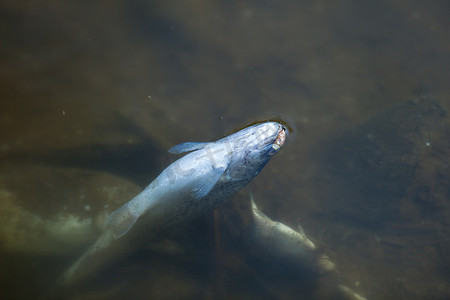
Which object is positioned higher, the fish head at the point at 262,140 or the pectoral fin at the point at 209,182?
the fish head at the point at 262,140

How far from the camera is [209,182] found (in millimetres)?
2959

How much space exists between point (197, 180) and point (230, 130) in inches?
31.0

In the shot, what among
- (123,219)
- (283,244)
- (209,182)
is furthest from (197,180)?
(283,244)

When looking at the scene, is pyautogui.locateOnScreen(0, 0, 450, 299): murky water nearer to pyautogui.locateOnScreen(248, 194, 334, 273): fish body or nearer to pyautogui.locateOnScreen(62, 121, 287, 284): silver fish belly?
pyautogui.locateOnScreen(248, 194, 334, 273): fish body

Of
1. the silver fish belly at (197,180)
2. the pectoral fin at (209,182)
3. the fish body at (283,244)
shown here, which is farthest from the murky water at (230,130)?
the pectoral fin at (209,182)

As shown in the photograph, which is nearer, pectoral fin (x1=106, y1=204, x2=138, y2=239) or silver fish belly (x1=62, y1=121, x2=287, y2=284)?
silver fish belly (x1=62, y1=121, x2=287, y2=284)

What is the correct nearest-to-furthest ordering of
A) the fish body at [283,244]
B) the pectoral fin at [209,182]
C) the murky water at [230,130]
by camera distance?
the pectoral fin at [209,182]
the murky water at [230,130]
the fish body at [283,244]

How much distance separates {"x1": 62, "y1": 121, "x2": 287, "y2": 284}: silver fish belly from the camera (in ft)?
9.82

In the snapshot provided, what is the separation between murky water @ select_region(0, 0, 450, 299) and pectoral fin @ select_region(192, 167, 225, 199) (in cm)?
57

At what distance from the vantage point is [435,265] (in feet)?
14.5

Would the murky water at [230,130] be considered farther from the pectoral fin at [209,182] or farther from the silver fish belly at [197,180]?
the pectoral fin at [209,182]

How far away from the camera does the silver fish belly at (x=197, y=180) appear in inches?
118

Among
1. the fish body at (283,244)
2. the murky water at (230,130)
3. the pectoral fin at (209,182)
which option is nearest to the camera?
the pectoral fin at (209,182)

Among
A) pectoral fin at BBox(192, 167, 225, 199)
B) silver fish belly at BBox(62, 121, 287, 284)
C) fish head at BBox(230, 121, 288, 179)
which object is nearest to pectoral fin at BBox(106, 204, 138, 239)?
silver fish belly at BBox(62, 121, 287, 284)
